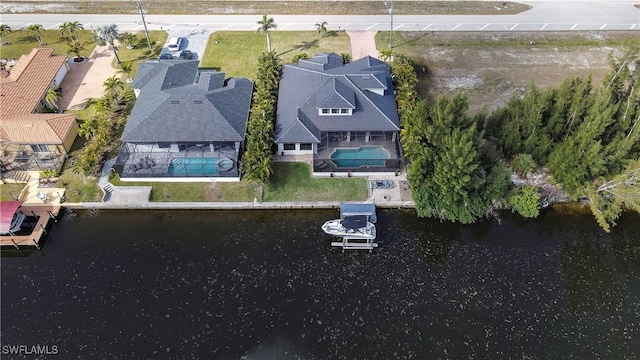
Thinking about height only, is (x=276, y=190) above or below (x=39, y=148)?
below

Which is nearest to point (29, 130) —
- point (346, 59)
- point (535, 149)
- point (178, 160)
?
point (178, 160)

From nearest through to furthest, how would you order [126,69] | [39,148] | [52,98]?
[39,148] → [52,98] → [126,69]

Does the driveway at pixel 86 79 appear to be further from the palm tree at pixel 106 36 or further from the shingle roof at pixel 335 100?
the shingle roof at pixel 335 100

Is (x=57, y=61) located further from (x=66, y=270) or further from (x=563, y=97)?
(x=563, y=97)

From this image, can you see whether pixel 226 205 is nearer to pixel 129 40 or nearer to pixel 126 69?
pixel 126 69

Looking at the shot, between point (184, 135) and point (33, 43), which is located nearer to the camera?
point (184, 135)

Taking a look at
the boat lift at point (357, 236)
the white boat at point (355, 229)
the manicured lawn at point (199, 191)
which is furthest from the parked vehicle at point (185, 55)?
the white boat at point (355, 229)

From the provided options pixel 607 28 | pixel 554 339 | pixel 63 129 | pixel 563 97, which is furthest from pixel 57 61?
pixel 607 28
